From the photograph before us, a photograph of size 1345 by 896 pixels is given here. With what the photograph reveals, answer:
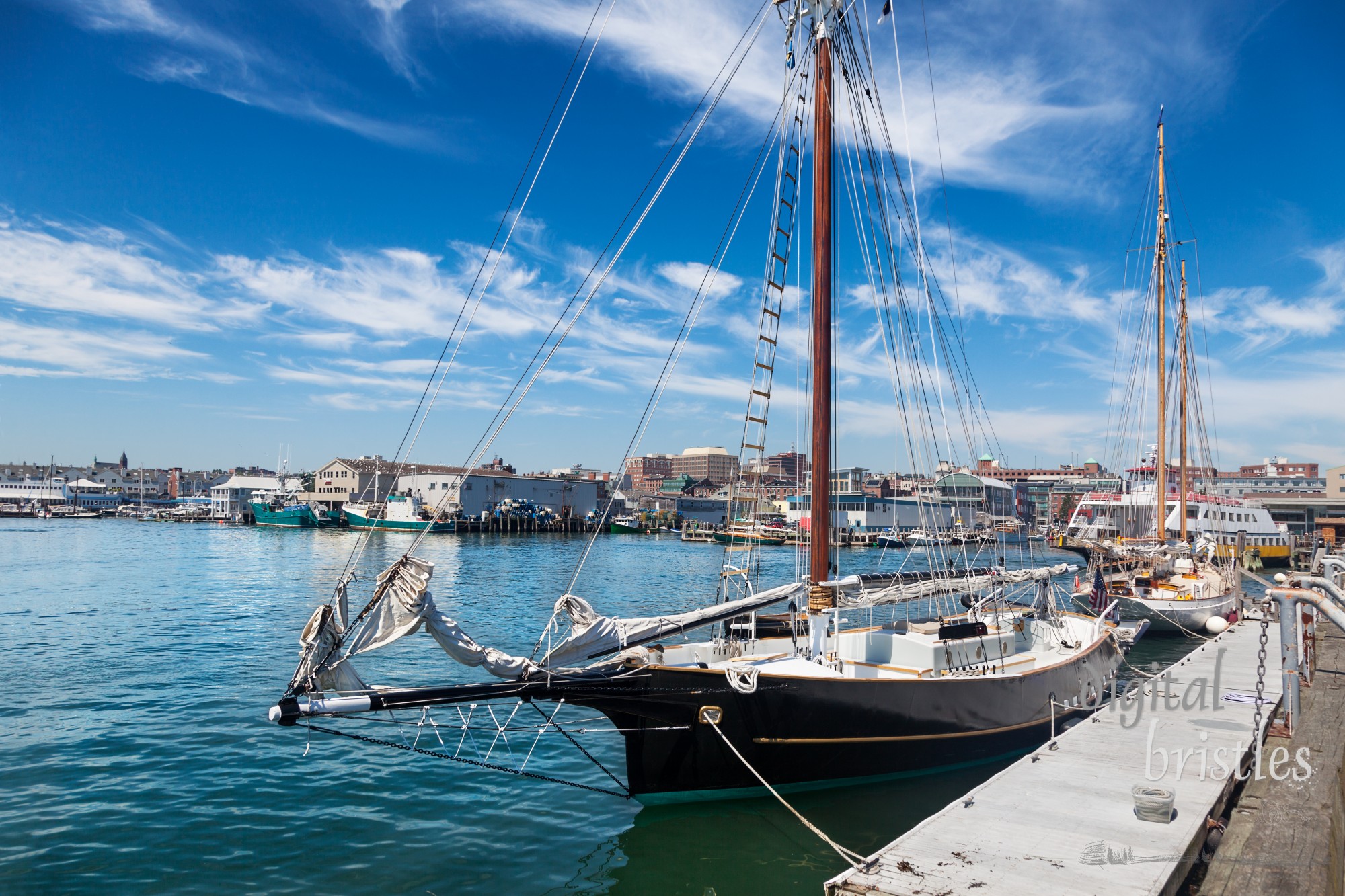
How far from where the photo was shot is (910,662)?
12172 millimetres

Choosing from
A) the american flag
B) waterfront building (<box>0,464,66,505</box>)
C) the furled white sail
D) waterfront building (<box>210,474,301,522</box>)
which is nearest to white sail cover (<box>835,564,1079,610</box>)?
the furled white sail

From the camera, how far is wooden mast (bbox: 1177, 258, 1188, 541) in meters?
36.9

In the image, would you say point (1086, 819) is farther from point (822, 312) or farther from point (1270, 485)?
point (1270, 485)

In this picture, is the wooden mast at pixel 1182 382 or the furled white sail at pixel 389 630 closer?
the furled white sail at pixel 389 630

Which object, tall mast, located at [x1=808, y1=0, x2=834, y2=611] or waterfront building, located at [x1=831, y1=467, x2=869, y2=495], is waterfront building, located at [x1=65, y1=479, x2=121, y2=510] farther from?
tall mast, located at [x1=808, y1=0, x2=834, y2=611]

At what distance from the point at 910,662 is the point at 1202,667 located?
741cm

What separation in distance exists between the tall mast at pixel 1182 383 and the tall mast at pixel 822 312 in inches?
1271

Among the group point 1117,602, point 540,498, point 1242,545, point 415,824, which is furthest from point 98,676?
point 540,498

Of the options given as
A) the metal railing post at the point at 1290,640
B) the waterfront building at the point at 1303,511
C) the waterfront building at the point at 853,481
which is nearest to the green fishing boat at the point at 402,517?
the waterfront building at the point at 853,481

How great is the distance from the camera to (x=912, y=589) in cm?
1459

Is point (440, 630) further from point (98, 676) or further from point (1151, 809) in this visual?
point (98, 676)

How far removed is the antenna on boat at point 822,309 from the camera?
12422 millimetres

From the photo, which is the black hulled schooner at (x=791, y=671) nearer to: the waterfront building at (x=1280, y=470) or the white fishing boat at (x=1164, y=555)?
the white fishing boat at (x=1164, y=555)

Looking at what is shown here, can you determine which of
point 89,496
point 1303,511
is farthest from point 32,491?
point 1303,511
